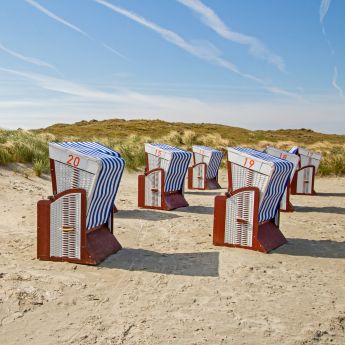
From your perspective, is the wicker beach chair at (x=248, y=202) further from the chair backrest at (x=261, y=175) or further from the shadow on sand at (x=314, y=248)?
the shadow on sand at (x=314, y=248)

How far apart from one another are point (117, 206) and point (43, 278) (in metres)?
6.30

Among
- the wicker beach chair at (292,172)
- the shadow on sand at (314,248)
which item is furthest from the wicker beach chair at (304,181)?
the shadow on sand at (314,248)

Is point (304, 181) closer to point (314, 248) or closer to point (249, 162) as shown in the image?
point (314, 248)

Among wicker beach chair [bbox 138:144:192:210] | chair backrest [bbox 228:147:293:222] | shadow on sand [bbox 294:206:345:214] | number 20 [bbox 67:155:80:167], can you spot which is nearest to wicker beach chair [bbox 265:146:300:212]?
shadow on sand [bbox 294:206:345:214]

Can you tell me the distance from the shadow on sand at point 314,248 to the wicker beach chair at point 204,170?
7.74 metres

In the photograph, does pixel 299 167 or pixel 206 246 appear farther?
pixel 299 167

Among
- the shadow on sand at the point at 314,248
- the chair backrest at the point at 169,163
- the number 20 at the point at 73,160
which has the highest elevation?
the number 20 at the point at 73,160

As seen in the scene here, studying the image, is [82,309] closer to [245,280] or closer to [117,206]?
[245,280]

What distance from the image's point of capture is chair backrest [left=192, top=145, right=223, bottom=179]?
57.5ft

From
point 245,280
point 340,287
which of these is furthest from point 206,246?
point 340,287

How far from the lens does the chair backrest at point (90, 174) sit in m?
7.15

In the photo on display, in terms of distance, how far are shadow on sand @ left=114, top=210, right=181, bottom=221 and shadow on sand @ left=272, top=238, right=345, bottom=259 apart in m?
2.98

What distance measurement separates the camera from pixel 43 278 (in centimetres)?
645

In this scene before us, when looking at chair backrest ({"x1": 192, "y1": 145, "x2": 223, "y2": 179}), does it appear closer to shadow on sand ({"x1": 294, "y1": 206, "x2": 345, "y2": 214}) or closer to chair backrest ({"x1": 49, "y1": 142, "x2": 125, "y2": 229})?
shadow on sand ({"x1": 294, "y1": 206, "x2": 345, "y2": 214})
